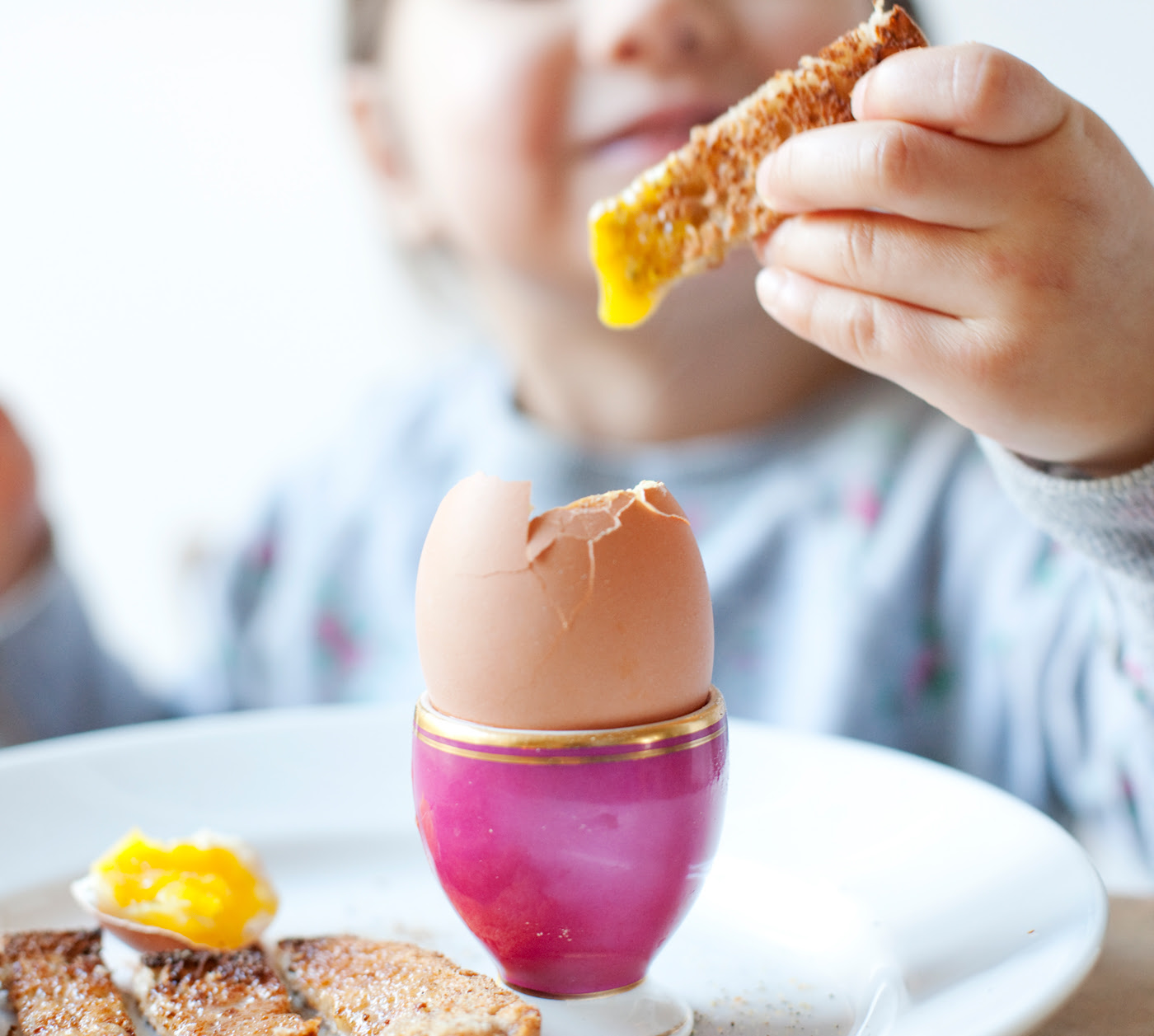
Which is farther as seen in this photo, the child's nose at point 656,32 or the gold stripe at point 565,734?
the child's nose at point 656,32

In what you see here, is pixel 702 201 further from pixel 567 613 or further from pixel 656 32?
pixel 656 32

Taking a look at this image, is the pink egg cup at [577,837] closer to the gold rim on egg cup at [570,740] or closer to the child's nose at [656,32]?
the gold rim on egg cup at [570,740]

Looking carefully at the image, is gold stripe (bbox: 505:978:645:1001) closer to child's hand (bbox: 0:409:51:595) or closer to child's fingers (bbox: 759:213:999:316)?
child's fingers (bbox: 759:213:999:316)

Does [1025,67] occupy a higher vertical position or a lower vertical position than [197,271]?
higher

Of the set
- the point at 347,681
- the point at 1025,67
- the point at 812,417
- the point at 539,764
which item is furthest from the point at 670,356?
the point at 539,764

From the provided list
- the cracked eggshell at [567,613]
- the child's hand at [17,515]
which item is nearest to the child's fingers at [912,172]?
the cracked eggshell at [567,613]

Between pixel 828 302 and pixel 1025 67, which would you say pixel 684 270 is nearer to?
pixel 828 302

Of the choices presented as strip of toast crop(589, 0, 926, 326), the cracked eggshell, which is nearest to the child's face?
strip of toast crop(589, 0, 926, 326)
